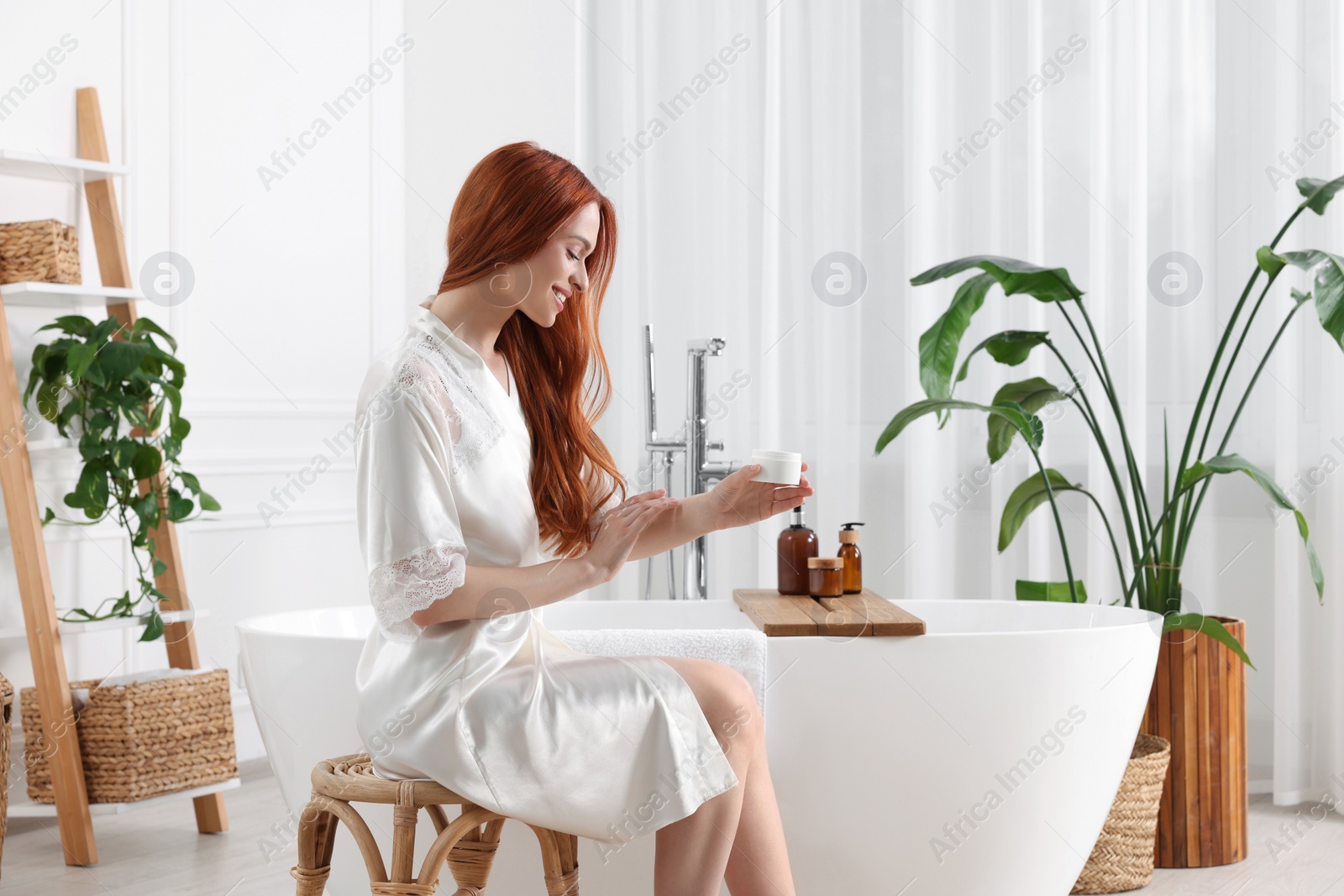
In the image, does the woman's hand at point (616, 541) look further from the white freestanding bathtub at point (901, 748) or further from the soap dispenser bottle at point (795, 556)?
the soap dispenser bottle at point (795, 556)

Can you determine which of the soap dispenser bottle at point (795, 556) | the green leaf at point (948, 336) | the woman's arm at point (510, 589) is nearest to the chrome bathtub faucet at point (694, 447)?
the soap dispenser bottle at point (795, 556)

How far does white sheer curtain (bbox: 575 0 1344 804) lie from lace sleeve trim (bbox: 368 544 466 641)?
189 cm

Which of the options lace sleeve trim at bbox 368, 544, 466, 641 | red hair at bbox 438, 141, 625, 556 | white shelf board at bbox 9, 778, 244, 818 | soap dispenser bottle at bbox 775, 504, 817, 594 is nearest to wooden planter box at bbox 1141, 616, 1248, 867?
soap dispenser bottle at bbox 775, 504, 817, 594

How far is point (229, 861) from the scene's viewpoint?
246 cm

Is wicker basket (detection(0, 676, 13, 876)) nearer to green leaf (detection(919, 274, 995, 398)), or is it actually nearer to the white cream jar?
the white cream jar

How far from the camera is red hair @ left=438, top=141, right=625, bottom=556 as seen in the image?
1456mm

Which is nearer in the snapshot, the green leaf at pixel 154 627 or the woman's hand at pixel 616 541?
the woman's hand at pixel 616 541

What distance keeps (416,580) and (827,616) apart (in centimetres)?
81

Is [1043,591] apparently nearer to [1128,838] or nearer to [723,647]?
[1128,838]

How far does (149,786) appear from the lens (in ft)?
8.34

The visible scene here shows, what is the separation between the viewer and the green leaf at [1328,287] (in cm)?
211

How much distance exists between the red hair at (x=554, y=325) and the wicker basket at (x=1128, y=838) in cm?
116

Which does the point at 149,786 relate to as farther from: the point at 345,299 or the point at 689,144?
the point at 689,144

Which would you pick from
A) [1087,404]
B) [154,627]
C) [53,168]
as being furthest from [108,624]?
[1087,404]
